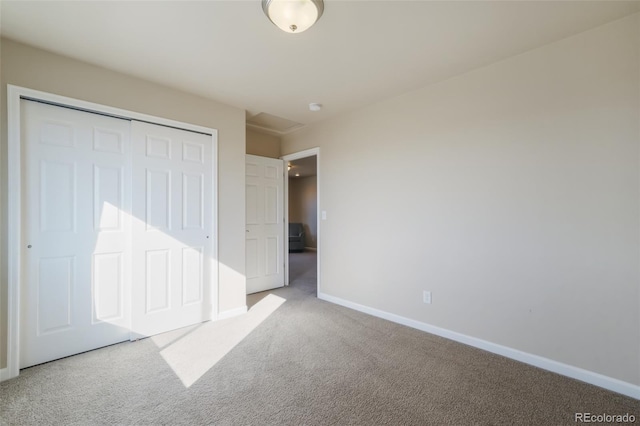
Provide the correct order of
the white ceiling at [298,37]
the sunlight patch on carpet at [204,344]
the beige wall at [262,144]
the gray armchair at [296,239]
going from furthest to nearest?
the gray armchair at [296,239]
the beige wall at [262,144]
the sunlight patch on carpet at [204,344]
the white ceiling at [298,37]

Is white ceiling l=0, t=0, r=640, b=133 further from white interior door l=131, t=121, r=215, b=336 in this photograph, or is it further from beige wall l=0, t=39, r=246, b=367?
white interior door l=131, t=121, r=215, b=336

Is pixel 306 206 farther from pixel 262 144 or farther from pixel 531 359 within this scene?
pixel 531 359

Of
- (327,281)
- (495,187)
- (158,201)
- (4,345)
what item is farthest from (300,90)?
(4,345)

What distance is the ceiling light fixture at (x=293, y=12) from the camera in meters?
1.64

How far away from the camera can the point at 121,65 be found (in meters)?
2.45

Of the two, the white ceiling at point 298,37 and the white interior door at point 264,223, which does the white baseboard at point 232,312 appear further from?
the white ceiling at point 298,37

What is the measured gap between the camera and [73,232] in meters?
2.38

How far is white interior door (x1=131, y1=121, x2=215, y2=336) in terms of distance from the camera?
269cm

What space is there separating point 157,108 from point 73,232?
1.37 m

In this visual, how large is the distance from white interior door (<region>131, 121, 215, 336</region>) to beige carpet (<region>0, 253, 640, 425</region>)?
312mm

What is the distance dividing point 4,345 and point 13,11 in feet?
7.63

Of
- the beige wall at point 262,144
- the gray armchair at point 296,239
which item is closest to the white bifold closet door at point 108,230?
the beige wall at point 262,144

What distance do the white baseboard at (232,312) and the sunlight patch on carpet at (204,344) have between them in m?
0.06

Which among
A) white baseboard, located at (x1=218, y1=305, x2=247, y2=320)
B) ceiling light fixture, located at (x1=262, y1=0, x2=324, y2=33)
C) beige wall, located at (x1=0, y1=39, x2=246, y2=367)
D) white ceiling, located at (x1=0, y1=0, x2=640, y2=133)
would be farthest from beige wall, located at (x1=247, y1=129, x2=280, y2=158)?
ceiling light fixture, located at (x1=262, y1=0, x2=324, y2=33)
